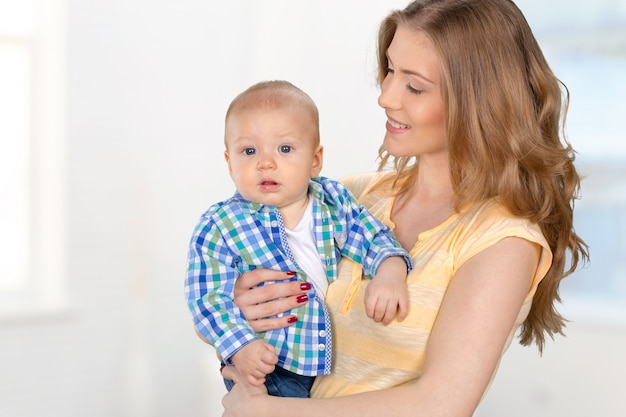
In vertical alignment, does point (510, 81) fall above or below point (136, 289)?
above

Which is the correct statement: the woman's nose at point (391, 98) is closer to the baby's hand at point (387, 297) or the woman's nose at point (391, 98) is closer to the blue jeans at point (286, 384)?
the baby's hand at point (387, 297)


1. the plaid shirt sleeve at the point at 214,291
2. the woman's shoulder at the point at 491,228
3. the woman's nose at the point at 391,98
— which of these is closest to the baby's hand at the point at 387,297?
the woman's shoulder at the point at 491,228

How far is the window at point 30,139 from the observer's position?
3.52 meters

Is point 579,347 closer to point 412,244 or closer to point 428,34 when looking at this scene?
point 412,244

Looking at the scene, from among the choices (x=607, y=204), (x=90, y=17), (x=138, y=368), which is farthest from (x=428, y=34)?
(x=138, y=368)

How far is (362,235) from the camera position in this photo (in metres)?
1.84

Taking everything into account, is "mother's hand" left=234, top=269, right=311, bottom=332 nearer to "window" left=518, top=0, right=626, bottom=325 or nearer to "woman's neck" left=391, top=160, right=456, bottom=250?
"woman's neck" left=391, top=160, right=456, bottom=250

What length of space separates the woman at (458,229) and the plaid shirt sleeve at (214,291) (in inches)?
1.9

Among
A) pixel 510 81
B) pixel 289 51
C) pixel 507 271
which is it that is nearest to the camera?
pixel 507 271

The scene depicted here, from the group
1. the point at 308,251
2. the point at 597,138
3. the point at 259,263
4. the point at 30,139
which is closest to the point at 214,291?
the point at 259,263

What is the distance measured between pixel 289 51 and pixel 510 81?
102 inches

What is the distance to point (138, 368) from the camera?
3865mm

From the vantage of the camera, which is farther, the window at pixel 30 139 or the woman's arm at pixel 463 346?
the window at pixel 30 139

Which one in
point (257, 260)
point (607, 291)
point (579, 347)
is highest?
point (257, 260)
